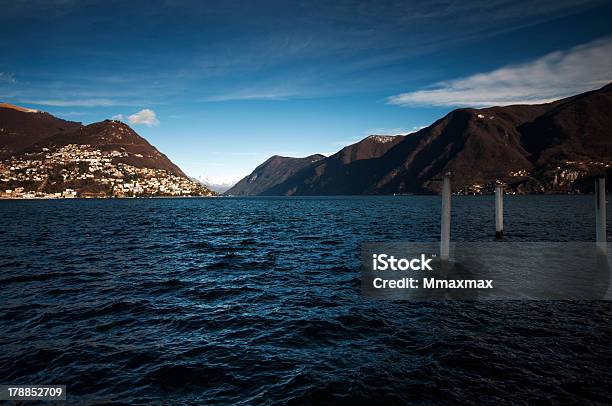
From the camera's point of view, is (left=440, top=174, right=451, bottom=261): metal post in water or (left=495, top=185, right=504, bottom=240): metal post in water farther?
(left=495, top=185, right=504, bottom=240): metal post in water

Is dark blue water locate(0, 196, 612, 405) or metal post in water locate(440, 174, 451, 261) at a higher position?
metal post in water locate(440, 174, 451, 261)

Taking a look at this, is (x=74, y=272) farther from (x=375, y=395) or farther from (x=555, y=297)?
(x=555, y=297)

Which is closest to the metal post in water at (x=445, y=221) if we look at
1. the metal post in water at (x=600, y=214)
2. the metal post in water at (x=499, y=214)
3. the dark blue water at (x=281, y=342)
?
the dark blue water at (x=281, y=342)

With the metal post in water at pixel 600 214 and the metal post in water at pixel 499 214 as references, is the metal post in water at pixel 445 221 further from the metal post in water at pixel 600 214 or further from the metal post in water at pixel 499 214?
the metal post in water at pixel 499 214

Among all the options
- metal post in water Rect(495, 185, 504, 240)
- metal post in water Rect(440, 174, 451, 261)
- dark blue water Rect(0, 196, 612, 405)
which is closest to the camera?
dark blue water Rect(0, 196, 612, 405)

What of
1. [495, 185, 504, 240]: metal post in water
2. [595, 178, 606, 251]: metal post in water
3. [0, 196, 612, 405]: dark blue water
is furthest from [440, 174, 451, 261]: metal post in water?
[495, 185, 504, 240]: metal post in water

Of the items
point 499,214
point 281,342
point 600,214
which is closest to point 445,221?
point 600,214

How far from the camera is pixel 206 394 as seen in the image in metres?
10.6

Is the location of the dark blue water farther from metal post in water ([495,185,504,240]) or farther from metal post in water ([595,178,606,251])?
metal post in water ([495,185,504,240])

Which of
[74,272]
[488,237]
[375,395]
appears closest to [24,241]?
[74,272]

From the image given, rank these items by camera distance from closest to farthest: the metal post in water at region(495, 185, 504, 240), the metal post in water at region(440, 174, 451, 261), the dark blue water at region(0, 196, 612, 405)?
the dark blue water at region(0, 196, 612, 405)
the metal post in water at region(440, 174, 451, 261)
the metal post in water at region(495, 185, 504, 240)

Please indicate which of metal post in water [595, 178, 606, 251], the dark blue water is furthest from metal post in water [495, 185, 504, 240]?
the dark blue water

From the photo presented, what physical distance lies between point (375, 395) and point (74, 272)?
28.6m

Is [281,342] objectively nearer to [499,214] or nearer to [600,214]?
[600,214]
